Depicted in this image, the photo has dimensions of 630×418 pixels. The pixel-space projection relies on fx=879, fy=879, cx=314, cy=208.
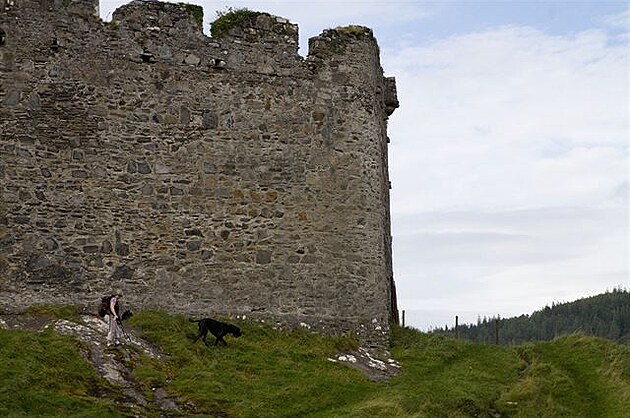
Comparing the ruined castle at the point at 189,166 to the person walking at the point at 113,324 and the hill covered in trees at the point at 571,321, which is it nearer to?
the person walking at the point at 113,324

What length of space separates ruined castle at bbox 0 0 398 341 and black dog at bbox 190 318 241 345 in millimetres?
1717

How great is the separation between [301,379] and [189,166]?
631 cm

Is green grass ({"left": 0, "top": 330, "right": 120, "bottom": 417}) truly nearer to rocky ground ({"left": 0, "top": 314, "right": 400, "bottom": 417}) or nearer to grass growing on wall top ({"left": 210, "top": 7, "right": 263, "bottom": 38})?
rocky ground ({"left": 0, "top": 314, "right": 400, "bottom": 417})

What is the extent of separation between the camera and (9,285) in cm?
1861

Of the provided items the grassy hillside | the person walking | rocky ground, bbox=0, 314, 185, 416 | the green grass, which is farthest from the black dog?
the green grass

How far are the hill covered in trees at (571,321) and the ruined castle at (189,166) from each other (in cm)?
7724

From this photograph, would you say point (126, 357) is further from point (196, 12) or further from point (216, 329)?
point (196, 12)

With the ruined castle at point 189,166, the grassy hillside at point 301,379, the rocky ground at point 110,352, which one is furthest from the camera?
the ruined castle at point 189,166

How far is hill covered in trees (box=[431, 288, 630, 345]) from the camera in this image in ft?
344

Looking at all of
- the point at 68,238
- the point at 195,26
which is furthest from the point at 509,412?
the point at 195,26

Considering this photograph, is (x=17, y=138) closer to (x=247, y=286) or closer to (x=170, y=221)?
(x=170, y=221)

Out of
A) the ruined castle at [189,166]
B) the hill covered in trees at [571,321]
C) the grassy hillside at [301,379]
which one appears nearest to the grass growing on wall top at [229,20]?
the ruined castle at [189,166]

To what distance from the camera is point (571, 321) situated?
114812 millimetres

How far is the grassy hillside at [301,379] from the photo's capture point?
14258mm
